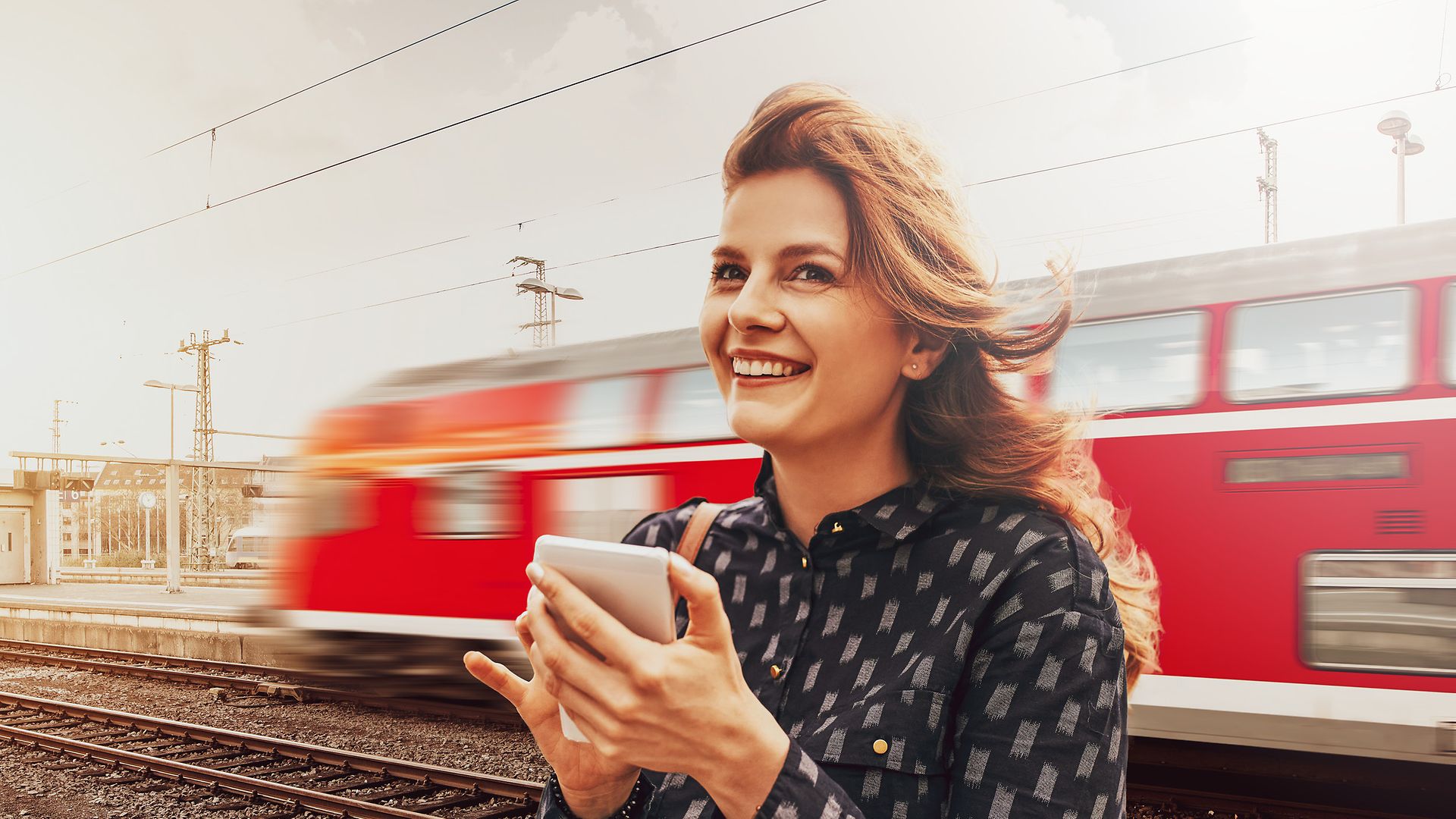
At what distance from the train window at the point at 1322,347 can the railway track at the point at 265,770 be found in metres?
4.12

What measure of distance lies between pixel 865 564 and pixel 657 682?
1.41 ft

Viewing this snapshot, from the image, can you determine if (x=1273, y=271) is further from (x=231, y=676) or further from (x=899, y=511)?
(x=231, y=676)

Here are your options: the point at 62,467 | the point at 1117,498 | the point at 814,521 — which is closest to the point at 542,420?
the point at 1117,498

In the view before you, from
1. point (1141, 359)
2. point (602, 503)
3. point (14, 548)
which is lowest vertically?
point (14, 548)

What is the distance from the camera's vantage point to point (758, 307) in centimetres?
111

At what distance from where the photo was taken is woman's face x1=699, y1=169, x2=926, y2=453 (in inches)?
43.4

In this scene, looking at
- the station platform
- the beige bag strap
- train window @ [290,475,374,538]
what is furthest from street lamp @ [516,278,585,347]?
the beige bag strap

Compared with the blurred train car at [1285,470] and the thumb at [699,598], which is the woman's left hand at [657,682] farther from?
the blurred train car at [1285,470]

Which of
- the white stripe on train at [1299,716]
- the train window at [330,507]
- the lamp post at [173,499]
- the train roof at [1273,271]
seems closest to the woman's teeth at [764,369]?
the train roof at [1273,271]

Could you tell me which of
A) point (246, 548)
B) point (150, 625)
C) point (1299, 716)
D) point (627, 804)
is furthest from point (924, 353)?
point (246, 548)

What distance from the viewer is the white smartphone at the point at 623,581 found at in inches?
30.8

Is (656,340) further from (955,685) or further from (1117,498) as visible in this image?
(955,685)

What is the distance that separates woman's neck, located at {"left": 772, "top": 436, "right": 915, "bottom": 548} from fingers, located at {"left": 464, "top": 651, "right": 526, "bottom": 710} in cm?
39

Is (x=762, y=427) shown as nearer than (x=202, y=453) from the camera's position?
Yes
